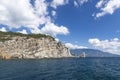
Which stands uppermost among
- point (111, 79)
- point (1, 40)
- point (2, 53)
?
point (1, 40)

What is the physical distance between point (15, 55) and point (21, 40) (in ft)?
70.3

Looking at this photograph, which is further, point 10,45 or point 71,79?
point 10,45

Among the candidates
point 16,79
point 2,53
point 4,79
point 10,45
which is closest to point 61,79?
point 16,79

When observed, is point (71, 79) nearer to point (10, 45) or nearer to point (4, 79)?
point (4, 79)

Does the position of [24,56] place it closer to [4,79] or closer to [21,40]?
[21,40]

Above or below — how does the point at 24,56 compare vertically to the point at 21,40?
below

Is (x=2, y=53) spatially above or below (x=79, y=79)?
above

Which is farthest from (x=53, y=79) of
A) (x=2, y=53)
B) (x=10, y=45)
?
(x=10, y=45)

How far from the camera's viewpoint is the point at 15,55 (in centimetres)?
18600

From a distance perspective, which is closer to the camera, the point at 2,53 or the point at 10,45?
the point at 2,53

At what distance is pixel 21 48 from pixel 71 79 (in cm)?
15790

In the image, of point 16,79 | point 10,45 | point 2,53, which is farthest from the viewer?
point 10,45

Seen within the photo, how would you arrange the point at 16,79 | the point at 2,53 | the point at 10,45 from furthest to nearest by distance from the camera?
the point at 10,45
the point at 2,53
the point at 16,79

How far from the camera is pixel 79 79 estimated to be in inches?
1781
